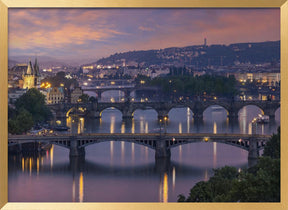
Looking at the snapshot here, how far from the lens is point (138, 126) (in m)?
19.0

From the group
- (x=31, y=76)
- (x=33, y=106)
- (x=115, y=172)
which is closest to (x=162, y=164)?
(x=115, y=172)

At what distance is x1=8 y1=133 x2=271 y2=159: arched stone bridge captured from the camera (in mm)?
11886

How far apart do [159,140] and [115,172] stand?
5.35 feet

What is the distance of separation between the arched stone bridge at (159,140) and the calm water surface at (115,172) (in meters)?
0.23

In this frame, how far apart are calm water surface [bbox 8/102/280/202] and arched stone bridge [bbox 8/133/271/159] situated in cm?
23

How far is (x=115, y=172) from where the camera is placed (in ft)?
36.0

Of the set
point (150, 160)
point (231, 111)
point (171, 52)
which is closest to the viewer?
point (150, 160)

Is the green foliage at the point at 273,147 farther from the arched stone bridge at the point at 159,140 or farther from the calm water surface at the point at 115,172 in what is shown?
the arched stone bridge at the point at 159,140

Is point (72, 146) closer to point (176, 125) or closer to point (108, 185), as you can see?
point (108, 185)

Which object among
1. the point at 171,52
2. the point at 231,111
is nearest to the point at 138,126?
the point at 231,111

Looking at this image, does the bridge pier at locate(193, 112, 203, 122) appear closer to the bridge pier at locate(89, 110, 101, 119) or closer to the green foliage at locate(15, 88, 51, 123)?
the bridge pier at locate(89, 110, 101, 119)

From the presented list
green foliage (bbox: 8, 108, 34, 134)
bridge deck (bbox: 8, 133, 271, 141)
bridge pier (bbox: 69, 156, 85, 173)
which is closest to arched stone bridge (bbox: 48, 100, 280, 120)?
green foliage (bbox: 8, 108, 34, 134)

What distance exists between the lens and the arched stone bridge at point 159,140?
11886 mm

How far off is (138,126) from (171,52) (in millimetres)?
6617
